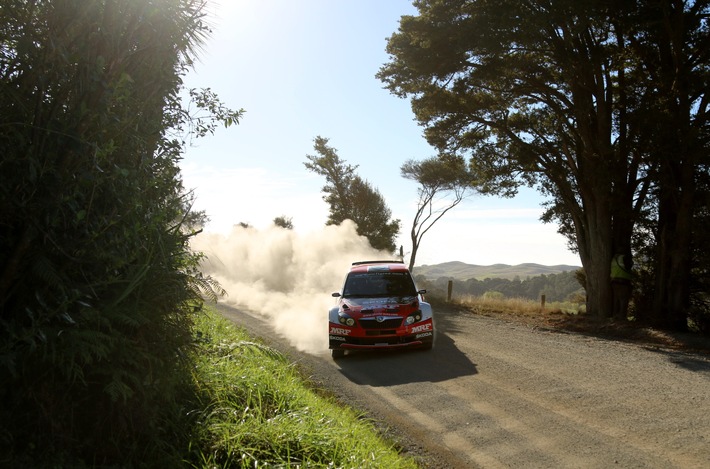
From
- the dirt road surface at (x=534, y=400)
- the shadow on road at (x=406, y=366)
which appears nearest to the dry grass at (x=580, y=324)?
the dirt road surface at (x=534, y=400)

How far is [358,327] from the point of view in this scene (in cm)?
1032

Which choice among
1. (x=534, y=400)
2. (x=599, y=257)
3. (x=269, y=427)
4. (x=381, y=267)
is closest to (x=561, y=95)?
(x=599, y=257)

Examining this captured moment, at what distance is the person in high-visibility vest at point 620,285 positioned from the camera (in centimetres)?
1705

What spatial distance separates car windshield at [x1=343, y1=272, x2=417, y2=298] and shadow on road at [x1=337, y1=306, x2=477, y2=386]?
129cm

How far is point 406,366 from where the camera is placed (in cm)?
931

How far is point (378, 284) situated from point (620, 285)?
9952mm

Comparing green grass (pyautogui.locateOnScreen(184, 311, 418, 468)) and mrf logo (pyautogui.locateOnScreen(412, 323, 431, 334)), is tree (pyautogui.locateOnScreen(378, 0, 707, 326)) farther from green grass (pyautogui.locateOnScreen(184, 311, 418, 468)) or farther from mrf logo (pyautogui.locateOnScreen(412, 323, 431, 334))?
green grass (pyautogui.locateOnScreen(184, 311, 418, 468))

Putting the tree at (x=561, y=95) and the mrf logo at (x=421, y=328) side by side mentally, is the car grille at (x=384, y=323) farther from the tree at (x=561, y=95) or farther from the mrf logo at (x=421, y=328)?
the tree at (x=561, y=95)

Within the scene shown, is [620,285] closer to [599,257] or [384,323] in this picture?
[599,257]

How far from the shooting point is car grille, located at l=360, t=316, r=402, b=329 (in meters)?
10.3

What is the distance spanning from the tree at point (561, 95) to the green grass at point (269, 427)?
1294cm

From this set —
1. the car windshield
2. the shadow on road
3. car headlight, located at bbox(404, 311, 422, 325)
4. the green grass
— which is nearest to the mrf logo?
car headlight, located at bbox(404, 311, 422, 325)

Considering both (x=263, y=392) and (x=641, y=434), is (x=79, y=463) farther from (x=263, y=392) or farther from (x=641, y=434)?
(x=641, y=434)

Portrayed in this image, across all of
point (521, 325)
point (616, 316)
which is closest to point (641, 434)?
point (521, 325)
